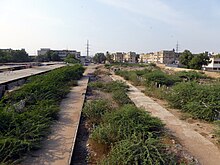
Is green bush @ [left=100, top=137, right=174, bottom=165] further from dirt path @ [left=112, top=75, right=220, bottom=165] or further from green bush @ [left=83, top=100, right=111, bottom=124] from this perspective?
green bush @ [left=83, top=100, right=111, bottom=124]

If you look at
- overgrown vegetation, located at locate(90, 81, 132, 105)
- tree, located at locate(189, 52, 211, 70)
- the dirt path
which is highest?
tree, located at locate(189, 52, 211, 70)

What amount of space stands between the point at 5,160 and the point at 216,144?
22.0 feet

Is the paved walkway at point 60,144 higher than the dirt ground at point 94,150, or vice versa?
the paved walkway at point 60,144

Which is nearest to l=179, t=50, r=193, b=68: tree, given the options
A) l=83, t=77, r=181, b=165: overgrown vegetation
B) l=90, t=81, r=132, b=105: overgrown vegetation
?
l=90, t=81, r=132, b=105: overgrown vegetation

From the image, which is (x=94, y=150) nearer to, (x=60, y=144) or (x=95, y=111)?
(x=60, y=144)

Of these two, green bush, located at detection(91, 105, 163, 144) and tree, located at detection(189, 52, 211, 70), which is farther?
tree, located at detection(189, 52, 211, 70)

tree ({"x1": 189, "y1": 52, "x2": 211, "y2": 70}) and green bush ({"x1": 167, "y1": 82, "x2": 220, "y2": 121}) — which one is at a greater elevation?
tree ({"x1": 189, "y1": 52, "x2": 211, "y2": 70})

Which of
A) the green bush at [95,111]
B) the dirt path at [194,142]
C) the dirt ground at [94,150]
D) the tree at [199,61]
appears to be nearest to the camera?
the dirt ground at [94,150]

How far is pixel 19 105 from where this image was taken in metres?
9.72

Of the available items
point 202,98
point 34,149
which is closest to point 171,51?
point 202,98

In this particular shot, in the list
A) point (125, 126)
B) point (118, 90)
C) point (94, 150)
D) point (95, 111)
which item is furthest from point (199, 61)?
point (94, 150)

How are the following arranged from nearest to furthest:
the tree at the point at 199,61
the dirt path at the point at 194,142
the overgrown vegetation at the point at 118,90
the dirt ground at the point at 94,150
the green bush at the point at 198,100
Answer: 1. the dirt ground at the point at 94,150
2. the dirt path at the point at 194,142
3. the green bush at the point at 198,100
4. the overgrown vegetation at the point at 118,90
5. the tree at the point at 199,61

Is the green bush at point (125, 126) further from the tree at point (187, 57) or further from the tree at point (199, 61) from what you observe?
the tree at point (187, 57)

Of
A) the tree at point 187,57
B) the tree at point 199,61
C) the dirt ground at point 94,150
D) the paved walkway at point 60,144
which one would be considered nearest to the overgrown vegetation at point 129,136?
the dirt ground at point 94,150
